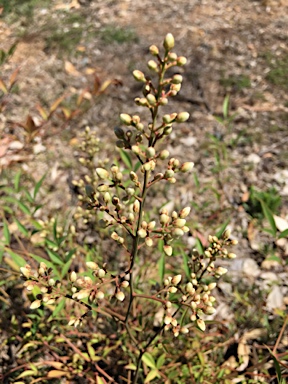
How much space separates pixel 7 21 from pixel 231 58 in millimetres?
2535

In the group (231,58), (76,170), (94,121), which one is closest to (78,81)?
(94,121)

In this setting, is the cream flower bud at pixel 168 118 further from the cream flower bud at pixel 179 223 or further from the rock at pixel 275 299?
the rock at pixel 275 299

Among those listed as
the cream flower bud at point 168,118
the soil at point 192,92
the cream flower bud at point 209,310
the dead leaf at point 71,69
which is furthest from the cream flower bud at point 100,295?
the dead leaf at point 71,69

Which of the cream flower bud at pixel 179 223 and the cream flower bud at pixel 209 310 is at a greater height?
the cream flower bud at pixel 179 223

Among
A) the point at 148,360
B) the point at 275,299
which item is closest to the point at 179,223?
the point at 148,360

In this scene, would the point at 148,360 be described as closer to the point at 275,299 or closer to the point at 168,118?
the point at 275,299

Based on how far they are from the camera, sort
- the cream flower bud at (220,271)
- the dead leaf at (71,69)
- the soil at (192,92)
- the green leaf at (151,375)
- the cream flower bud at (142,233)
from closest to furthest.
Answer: the cream flower bud at (142,233), the cream flower bud at (220,271), the green leaf at (151,375), the soil at (192,92), the dead leaf at (71,69)

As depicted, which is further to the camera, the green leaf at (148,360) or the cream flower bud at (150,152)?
the green leaf at (148,360)

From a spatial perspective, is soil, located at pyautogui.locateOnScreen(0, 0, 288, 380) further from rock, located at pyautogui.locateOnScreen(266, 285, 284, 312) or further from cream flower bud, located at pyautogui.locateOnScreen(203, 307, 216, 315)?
cream flower bud, located at pyautogui.locateOnScreen(203, 307, 216, 315)

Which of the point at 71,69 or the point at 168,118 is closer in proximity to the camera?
the point at 168,118

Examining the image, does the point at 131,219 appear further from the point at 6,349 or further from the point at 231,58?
the point at 231,58

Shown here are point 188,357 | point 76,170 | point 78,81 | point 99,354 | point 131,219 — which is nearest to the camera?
point 131,219

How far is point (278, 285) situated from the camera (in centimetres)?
258

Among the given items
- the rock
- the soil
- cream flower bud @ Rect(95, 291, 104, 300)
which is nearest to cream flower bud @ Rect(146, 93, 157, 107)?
cream flower bud @ Rect(95, 291, 104, 300)
